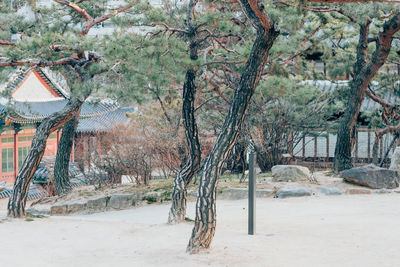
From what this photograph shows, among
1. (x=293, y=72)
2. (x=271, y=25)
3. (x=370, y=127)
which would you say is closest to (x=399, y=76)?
(x=370, y=127)

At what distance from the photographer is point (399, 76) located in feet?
55.5

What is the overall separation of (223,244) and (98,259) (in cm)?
151

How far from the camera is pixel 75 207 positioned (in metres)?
11.9

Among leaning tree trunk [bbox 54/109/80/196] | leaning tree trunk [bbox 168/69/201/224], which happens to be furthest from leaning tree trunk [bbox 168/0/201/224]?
leaning tree trunk [bbox 54/109/80/196]

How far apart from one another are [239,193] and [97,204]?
129 inches

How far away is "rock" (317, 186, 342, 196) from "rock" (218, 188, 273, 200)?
1.07 meters

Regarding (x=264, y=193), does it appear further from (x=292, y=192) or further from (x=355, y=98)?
(x=355, y=98)

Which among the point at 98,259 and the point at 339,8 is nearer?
the point at 98,259

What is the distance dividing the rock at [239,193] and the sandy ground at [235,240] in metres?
1.21

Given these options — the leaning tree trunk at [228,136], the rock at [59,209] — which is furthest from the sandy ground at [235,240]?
the rock at [59,209]

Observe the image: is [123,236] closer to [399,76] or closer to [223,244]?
[223,244]

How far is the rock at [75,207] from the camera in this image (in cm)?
1189

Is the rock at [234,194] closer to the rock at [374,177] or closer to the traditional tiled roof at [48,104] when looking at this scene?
the rock at [374,177]

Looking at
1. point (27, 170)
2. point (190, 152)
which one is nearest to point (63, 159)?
point (27, 170)
